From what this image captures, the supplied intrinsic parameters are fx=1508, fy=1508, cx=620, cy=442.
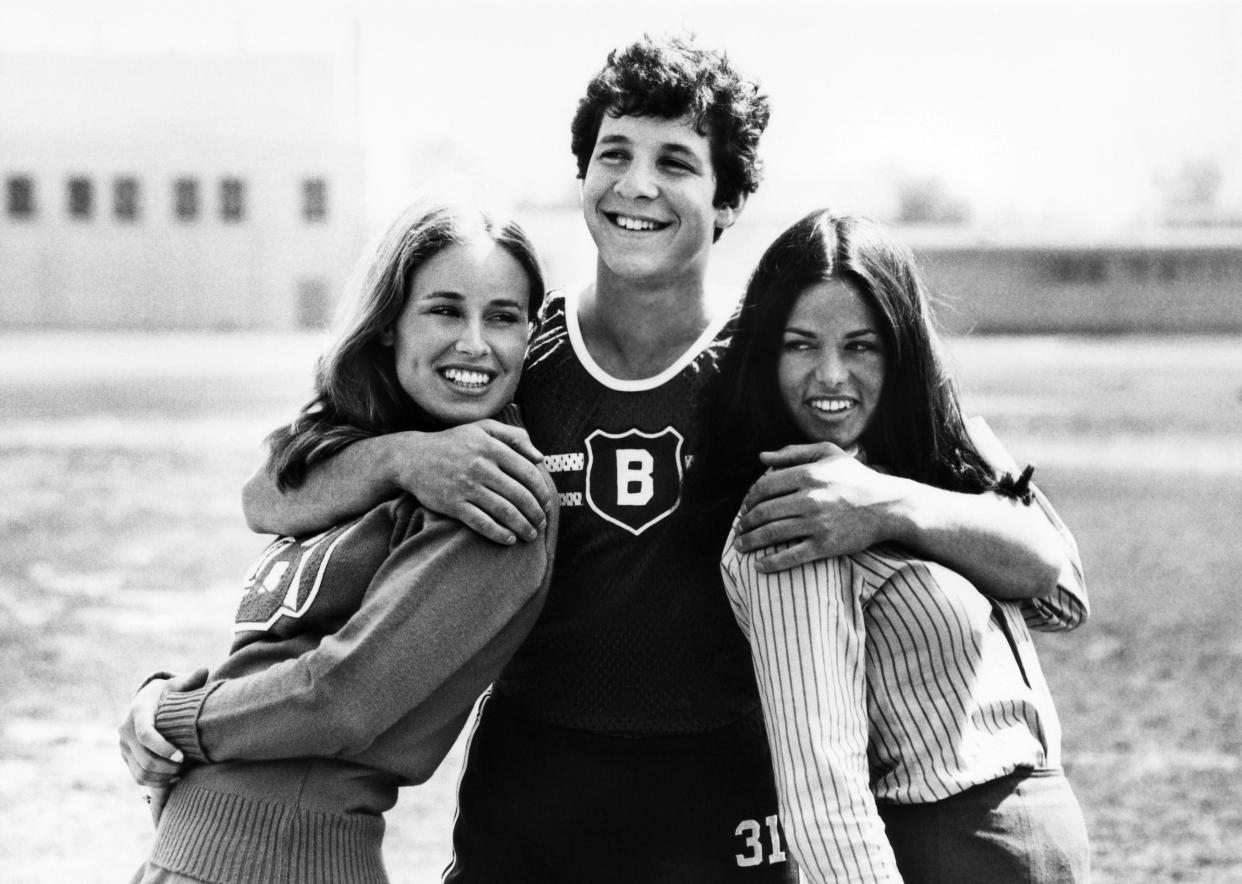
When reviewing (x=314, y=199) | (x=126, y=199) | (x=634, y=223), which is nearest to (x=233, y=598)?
(x=634, y=223)

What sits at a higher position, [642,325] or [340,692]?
[642,325]

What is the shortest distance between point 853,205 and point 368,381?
2.73 feet

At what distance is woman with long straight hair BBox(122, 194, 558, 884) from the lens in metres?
2.11

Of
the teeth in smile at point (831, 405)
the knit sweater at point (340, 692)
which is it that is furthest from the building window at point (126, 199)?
the teeth in smile at point (831, 405)

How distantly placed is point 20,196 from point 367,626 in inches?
1726

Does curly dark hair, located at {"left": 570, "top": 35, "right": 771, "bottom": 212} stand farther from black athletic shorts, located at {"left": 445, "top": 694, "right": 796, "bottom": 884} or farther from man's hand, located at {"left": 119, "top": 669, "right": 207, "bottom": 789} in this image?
man's hand, located at {"left": 119, "top": 669, "right": 207, "bottom": 789}

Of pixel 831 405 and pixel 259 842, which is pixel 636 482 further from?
pixel 259 842

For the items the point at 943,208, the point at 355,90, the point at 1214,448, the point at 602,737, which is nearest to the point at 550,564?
the point at 602,737

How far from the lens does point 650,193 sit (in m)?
2.51

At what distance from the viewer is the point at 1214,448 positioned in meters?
14.9

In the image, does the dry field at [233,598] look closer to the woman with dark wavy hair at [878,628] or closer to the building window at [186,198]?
the woman with dark wavy hair at [878,628]

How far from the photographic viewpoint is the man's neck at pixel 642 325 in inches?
103

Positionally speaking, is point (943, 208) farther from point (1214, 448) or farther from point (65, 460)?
point (65, 460)

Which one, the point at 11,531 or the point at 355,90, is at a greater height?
the point at 355,90
